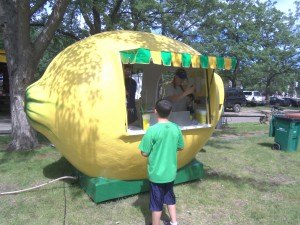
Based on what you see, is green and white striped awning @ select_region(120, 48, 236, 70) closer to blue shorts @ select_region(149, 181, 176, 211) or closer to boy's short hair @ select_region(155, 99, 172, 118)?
boy's short hair @ select_region(155, 99, 172, 118)

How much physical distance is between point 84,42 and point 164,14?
14.8 m

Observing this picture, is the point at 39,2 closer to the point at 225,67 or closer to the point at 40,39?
the point at 40,39

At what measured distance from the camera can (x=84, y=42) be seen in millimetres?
5949

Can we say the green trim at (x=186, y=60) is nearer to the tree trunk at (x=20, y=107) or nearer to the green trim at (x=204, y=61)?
the green trim at (x=204, y=61)

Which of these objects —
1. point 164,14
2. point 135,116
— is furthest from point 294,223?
point 164,14

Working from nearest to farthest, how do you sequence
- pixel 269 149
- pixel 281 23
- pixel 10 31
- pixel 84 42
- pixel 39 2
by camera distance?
1. pixel 84 42
2. pixel 10 31
3. pixel 269 149
4. pixel 39 2
5. pixel 281 23

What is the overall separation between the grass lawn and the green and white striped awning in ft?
Answer: 6.98

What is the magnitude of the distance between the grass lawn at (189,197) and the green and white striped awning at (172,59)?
83.8 inches

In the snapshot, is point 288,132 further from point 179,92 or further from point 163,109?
point 163,109

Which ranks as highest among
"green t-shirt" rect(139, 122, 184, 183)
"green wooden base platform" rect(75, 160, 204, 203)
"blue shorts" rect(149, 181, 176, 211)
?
"green t-shirt" rect(139, 122, 184, 183)

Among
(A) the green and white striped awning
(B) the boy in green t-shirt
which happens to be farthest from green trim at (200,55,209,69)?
(B) the boy in green t-shirt

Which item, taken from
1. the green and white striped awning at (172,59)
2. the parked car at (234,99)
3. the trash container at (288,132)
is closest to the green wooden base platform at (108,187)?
the green and white striped awning at (172,59)

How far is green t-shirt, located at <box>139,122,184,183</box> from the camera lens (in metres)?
4.14

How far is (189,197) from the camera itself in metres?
5.75
